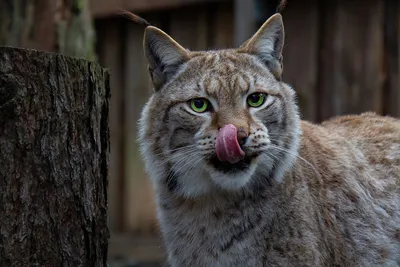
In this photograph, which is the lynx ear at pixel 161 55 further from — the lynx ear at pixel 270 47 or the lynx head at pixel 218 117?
the lynx ear at pixel 270 47

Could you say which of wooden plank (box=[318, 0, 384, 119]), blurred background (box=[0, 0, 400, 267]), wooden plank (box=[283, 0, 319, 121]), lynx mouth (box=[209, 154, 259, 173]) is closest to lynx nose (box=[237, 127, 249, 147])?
lynx mouth (box=[209, 154, 259, 173])

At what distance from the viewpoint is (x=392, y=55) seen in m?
5.62

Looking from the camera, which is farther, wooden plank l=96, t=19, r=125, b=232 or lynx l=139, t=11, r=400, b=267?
wooden plank l=96, t=19, r=125, b=232

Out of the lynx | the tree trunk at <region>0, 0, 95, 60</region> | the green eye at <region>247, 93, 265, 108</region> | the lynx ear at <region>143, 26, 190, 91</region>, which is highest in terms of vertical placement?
the tree trunk at <region>0, 0, 95, 60</region>

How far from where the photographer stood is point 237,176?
352 cm

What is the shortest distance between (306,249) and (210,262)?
1.55 ft

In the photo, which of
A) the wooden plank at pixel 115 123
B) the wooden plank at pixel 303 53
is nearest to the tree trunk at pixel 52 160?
the wooden plank at pixel 303 53

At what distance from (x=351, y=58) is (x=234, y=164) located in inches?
103

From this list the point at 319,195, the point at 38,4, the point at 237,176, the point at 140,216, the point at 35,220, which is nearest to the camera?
the point at 35,220

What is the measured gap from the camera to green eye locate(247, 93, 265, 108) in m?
3.69

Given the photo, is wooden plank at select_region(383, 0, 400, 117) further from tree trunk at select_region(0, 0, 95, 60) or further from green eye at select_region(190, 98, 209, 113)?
green eye at select_region(190, 98, 209, 113)

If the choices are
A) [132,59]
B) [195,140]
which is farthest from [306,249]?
[132,59]

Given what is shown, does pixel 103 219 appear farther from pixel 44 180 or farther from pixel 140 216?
pixel 140 216

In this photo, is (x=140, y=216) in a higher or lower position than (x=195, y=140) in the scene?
lower
